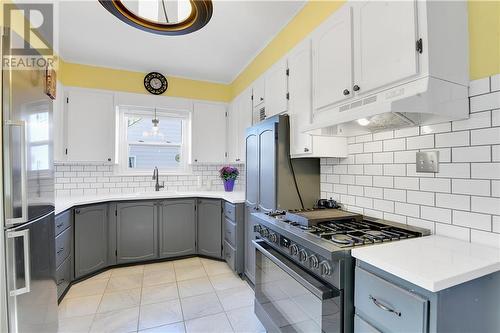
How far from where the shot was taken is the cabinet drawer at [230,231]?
9.92 feet

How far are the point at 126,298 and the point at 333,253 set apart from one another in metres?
2.26

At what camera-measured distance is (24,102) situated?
60.9 inches

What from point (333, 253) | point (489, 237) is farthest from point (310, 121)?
point (489, 237)

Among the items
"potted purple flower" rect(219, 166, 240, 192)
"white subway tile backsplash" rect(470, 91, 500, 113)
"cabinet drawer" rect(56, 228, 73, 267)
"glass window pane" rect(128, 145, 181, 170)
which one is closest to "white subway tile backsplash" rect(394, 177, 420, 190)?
"white subway tile backsplash" rect(470, 91, 500, 113)

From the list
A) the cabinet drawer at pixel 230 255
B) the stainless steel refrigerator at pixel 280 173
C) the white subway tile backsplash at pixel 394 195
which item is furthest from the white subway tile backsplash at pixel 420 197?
the cabinet drawer at pixel 230 255

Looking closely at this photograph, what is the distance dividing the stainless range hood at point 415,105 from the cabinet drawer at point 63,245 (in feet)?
8.62

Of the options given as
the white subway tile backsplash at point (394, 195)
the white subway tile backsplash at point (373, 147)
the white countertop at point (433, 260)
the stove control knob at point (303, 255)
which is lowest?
the stove control knob at point (303, 255)

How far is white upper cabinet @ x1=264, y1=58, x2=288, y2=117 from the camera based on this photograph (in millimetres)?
2429

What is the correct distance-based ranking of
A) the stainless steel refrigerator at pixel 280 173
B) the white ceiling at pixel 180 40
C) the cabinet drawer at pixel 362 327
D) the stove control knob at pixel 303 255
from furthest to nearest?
the white ceiling at pixel 180 40, the stainless steel refrigerator at pixel 280 173, the stove control knob at pixel 303 255, the cabinet drawer at pixel 362 327

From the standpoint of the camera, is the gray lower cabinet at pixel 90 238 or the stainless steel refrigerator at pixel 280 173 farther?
the gray lower cabinet at pixel 90 238

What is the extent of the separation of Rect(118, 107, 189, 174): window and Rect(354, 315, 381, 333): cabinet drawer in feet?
11.0

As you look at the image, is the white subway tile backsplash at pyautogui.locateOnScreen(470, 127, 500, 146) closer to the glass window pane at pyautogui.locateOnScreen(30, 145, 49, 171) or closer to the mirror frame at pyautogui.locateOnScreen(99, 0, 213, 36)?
the mirror frame at pyautogui.locateOnScreen(99, 0, 213, 36)

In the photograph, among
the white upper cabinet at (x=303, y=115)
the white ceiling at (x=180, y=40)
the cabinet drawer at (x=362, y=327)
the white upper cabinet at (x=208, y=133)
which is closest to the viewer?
the cabinet drawer at (x=362, y=327)

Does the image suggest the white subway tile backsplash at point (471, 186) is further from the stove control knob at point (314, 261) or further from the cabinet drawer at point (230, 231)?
the cabinet drawer at point (230, 231)
